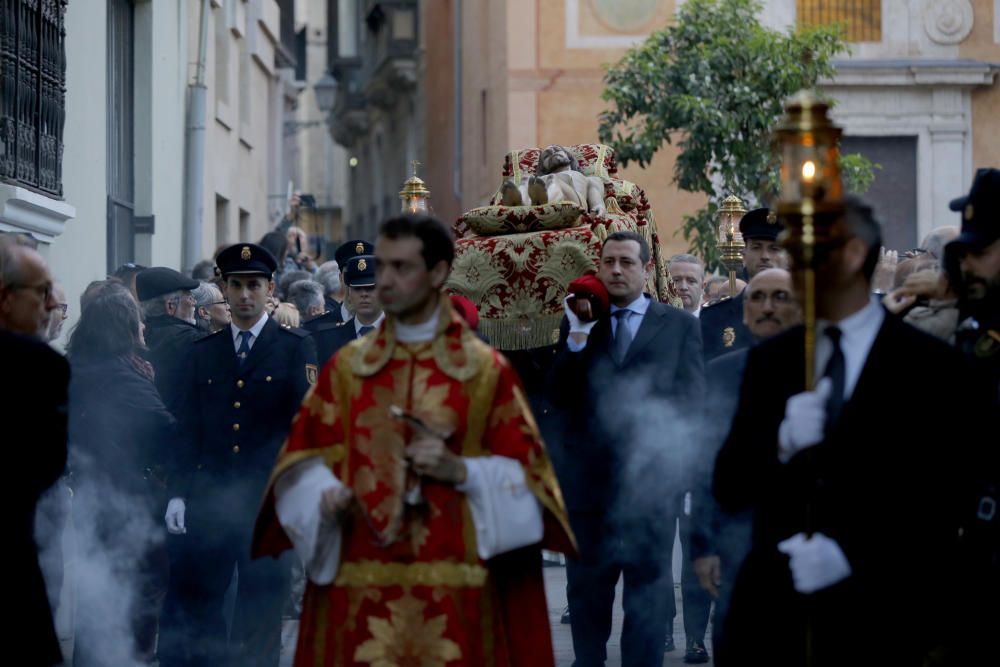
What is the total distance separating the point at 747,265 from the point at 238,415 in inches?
106

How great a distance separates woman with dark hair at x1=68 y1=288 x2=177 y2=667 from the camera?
877 cm

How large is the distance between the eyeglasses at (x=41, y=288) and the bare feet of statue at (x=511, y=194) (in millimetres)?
3942

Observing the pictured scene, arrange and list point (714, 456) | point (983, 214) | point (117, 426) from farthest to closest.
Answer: point (117, 426) → point (714, 456) → point (983, 214)

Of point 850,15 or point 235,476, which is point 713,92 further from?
point 235,476

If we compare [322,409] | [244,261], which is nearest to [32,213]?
[244,261]

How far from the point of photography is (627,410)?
8.55m

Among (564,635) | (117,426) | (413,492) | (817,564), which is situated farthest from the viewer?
(564,635)

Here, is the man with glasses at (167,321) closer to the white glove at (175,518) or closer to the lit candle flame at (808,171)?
the white glove at (175,518)

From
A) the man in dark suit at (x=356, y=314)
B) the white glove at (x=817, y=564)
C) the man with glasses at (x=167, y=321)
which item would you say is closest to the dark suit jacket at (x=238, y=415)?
the man with glasses at (x=167, y=321)

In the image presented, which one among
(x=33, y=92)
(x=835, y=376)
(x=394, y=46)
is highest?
(x=394, y=46)

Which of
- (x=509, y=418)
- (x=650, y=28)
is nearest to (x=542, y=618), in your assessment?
(x=509, y=418)

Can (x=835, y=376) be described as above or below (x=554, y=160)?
below

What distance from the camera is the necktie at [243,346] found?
29.4 feet

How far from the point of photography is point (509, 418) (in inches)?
224
